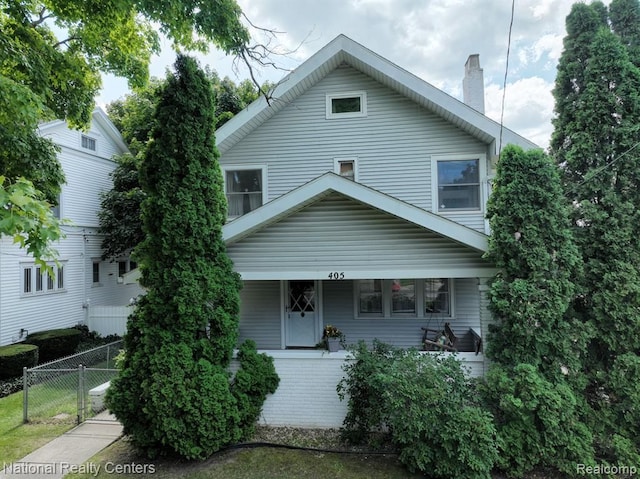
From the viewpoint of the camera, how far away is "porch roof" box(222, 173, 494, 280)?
596cm

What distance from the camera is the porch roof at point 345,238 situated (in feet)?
19.6

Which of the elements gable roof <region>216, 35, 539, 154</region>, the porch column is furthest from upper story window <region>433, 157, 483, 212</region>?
the porch column

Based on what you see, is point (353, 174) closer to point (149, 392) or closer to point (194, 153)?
point (194, 153)

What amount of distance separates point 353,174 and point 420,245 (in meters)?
3.54

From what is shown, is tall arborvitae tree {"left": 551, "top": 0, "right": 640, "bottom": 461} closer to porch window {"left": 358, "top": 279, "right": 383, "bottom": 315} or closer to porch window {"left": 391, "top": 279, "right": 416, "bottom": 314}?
porch window {"left": 391, "top": 279, "right": 416, "bottom": 314}

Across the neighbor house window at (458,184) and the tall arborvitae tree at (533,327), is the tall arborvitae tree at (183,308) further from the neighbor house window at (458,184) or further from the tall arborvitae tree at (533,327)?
the neighbor house window at (458,184)

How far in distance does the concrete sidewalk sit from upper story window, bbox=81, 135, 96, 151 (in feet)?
41.4

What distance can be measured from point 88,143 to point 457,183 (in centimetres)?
1547

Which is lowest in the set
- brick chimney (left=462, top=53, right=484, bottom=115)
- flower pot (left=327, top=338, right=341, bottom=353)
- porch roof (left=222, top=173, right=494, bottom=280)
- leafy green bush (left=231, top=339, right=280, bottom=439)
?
leafy green bush (left=231, top=339, right=280, bottom=439)

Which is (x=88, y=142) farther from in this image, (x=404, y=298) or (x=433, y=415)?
(x=433, y=415)

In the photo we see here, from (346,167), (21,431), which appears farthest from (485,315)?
(21,431)

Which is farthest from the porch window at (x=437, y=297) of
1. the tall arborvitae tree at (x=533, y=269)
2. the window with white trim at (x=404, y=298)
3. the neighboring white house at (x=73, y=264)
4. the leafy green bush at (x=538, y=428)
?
the neighboring white house at (x=73, y=264)

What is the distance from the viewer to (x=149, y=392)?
16.4 feet

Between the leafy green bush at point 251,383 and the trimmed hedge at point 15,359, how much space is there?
758cm
